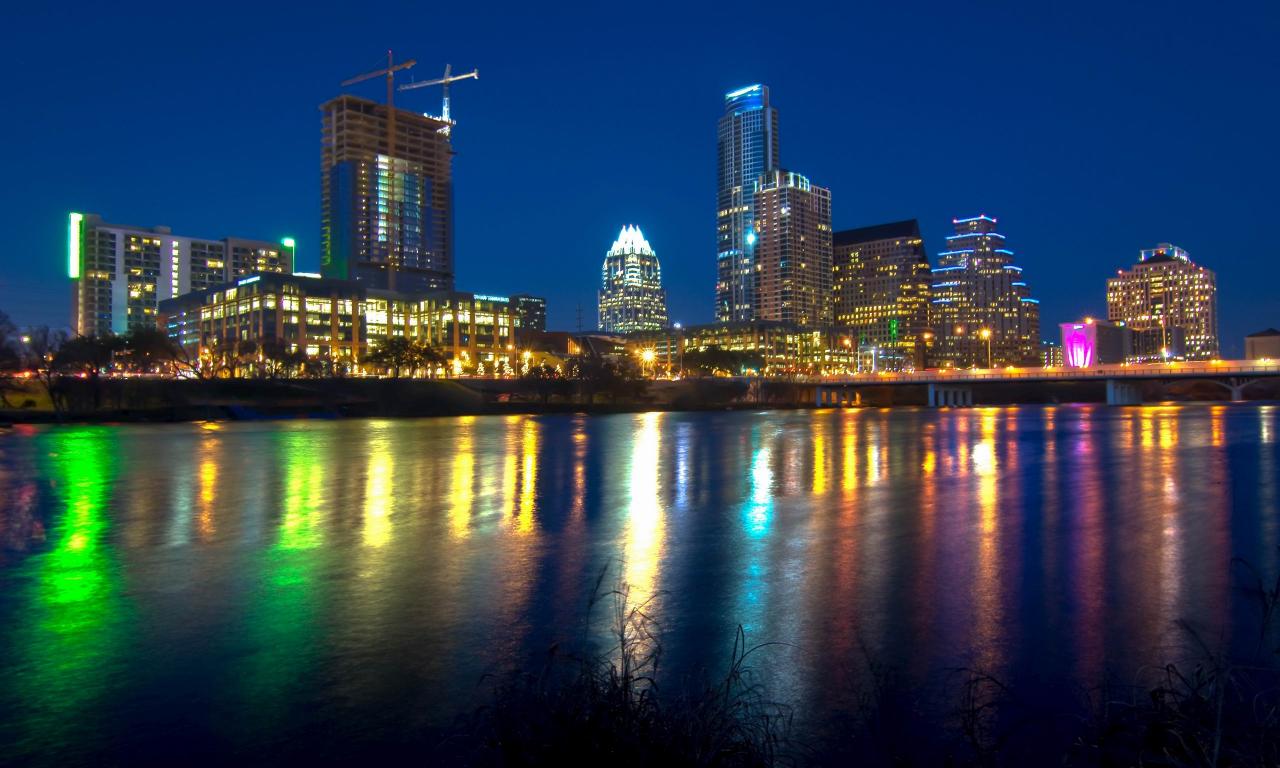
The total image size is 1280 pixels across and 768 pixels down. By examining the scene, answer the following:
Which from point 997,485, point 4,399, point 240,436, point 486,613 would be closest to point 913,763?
point 486,613

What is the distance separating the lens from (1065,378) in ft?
431

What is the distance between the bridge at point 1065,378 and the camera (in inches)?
4862

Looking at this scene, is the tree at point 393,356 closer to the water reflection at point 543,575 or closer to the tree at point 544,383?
the tree at point 544,383

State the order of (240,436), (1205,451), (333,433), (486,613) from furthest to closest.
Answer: (333,433)
(240,436)
(1205,451)
(486,613)

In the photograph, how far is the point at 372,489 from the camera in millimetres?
26797

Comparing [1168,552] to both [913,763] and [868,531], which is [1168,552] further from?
[913,763]

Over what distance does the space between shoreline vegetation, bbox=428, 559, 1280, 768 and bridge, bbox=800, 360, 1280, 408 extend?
138 metres

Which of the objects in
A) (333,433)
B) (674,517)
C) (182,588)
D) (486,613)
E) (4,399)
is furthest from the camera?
(4,399)

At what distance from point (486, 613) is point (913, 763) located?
21.3 ft

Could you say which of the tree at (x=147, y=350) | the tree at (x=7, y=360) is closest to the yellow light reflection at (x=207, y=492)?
the tree at (x=7, y=360)

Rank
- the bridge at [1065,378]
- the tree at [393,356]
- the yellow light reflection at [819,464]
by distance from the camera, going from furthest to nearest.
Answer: the tree at [393,356] → the bridge at [1065,378] → the yellow light reflection at [819,464]

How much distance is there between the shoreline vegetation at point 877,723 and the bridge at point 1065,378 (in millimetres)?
137505

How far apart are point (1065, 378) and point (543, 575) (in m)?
136

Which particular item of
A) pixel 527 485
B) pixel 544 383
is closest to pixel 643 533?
pixel 527 485
